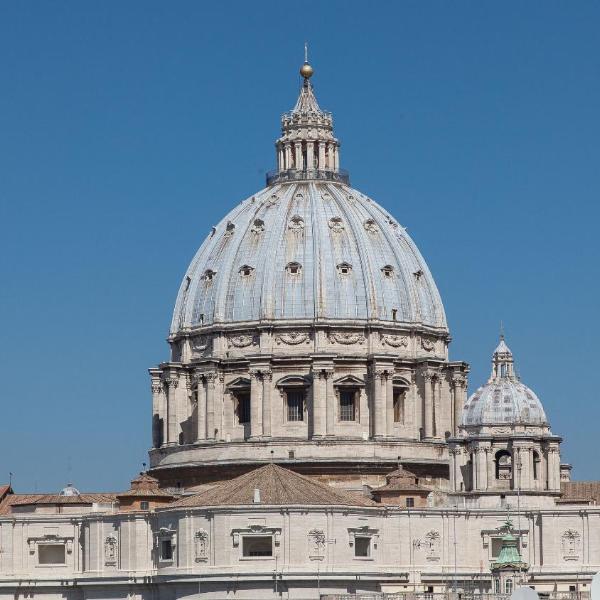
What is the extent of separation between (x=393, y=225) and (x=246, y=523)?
108 feet

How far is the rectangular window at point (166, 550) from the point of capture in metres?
109

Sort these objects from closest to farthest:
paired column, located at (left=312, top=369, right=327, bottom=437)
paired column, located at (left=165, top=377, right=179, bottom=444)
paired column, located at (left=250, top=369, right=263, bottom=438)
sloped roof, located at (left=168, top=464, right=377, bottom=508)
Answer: sloped roof, located at (left=168, top=464, right=377, bottom=508)
paired column, located at (left=312, top=369, right=327, bottom=437)
paired column, located at (left=250, top=369, right=263, bottom=438)
paired column, located at (left=165, top=377, right=179, bottom=444)

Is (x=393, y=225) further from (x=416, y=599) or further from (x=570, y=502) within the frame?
(x=416, y=599)

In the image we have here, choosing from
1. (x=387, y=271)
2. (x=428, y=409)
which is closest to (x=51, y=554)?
(x=428, y=409)

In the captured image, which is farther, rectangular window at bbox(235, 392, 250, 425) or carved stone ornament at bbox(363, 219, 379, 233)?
carved stone ornament at bbox(363, 219, 379, 233)

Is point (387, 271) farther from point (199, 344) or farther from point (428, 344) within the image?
point (199, 344)

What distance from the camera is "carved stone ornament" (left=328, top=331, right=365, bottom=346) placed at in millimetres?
128125

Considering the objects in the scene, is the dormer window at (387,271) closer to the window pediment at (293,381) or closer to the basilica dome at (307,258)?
the basilica dome at (307,258)

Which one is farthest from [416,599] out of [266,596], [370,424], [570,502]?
[370,424]

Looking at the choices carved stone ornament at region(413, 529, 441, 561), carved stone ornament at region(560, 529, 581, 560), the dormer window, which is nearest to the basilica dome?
the dormer window

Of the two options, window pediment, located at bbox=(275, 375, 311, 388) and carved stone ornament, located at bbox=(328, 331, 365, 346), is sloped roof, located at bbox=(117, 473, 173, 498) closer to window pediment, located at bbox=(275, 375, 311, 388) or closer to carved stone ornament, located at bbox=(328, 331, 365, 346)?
window pediment, located at bbox=(275, 375, 311, 388)

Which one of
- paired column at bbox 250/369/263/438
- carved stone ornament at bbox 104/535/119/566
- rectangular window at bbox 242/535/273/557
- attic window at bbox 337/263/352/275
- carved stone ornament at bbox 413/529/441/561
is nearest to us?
rectangular window at bbox 242/535/273/557

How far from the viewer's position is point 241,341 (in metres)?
129

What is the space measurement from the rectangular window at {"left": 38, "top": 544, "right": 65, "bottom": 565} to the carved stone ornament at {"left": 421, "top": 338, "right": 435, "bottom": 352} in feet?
81.2
